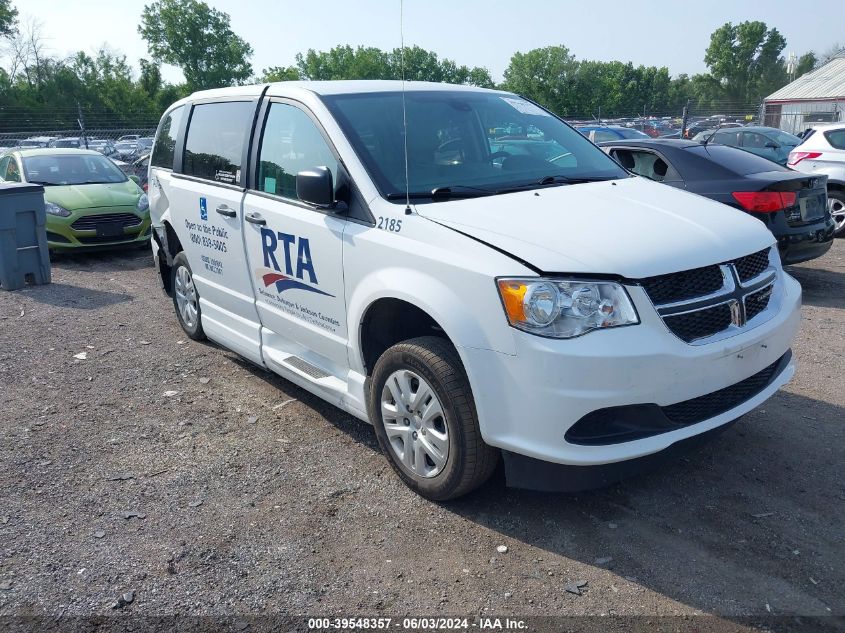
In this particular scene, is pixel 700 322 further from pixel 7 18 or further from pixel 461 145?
pixel 7 18

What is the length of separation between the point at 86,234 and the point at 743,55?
130 m

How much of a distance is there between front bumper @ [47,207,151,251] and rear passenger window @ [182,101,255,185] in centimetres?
551

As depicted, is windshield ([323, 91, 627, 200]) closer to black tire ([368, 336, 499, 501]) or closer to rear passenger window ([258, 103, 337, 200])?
rear passenger window ([258, 103, 337, 200])

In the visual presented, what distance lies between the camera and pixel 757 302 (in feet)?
11.5

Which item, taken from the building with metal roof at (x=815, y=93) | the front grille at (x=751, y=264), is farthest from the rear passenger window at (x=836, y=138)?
the building with metal roof at (x=815, y=93)

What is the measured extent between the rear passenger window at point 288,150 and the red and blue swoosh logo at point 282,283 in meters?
0.47

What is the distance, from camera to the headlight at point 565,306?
2.97m

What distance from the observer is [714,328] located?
3.23 m

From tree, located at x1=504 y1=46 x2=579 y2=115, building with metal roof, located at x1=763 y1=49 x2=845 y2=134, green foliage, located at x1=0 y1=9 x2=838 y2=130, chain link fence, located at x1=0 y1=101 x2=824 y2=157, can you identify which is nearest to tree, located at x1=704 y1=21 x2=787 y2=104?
green foliage, located at x1=0 y1=9 x2=838 y2=130

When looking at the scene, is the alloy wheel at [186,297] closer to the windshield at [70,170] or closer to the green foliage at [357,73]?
the windshield at [70,170]

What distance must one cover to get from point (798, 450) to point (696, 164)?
4343mm

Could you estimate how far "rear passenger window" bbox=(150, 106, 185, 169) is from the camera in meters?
6.00

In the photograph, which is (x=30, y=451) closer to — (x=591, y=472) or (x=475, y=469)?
(x=475, y=469)

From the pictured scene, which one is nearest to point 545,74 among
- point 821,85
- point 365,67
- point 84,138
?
point 365,67
